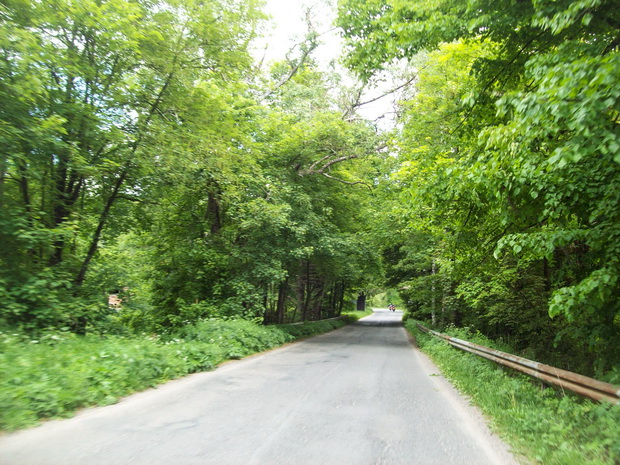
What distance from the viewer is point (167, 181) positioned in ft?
35.0

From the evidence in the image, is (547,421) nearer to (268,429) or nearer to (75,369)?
(268,429)

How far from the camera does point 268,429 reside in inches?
185

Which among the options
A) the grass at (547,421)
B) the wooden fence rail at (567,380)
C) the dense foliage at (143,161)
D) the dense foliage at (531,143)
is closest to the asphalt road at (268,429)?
the grass at (547,421)

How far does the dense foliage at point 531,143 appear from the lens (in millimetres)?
3990

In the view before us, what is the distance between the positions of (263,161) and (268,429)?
13.5 m

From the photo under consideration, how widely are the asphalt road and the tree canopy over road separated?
2.16 meters

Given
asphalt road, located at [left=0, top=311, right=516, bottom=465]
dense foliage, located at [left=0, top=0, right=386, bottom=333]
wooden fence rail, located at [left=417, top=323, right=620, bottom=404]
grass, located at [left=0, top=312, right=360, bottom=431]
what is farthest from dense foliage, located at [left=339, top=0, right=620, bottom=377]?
grass, located at [left=0, top=312, right=360, bottom=431]

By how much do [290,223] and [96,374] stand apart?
10.3m

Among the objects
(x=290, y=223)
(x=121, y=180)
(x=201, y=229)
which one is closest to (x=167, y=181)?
(x=121, y=180)

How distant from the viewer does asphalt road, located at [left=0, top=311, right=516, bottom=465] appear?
3822 millimetres

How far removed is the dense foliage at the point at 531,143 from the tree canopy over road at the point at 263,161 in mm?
36

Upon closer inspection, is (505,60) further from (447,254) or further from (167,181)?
(167,181)

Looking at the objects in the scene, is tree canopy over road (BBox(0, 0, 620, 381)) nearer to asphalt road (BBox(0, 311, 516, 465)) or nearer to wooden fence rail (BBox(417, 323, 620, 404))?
wooden fence rail (BBox(417, 323, 620, 404))

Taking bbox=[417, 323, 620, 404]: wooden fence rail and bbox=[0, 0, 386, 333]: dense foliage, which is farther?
bbox=[0, 0, 386, 333]: dense foliage
